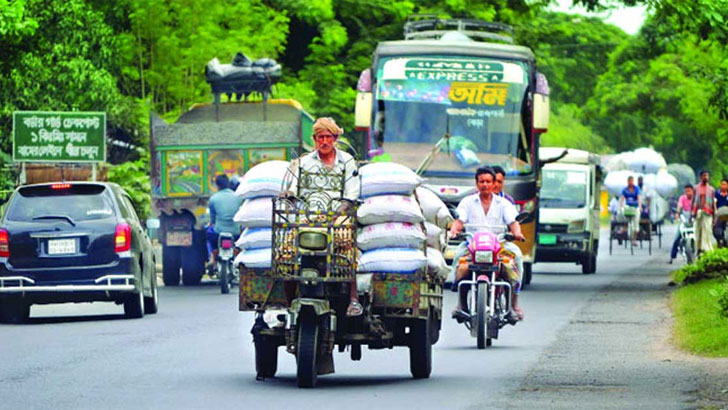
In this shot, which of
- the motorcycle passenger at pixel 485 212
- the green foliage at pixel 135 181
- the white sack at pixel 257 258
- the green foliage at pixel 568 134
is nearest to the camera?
the white sack at pixel 257 258

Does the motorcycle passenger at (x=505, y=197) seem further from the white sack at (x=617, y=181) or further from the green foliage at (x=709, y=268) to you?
the white sack at (x=617, y=181)

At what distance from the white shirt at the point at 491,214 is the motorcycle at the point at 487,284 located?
6cm

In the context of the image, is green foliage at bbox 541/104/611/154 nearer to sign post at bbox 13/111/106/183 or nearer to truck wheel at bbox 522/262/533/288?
truck wheel at bbox 522/262/533/288

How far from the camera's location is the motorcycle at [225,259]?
25.2m

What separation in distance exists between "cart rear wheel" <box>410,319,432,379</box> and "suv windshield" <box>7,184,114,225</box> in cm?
771

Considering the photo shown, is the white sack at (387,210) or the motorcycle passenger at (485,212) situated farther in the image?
the motorcycle passenger at (485,212)

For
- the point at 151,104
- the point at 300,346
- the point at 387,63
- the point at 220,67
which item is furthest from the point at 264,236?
the point at 151,104

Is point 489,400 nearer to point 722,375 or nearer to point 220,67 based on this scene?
point 722,375

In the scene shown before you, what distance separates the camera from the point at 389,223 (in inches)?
487

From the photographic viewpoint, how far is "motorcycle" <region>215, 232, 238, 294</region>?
Result: 25.2 meters

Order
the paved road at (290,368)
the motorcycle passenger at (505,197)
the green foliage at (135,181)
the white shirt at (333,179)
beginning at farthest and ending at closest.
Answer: the green foliage at (135,181) → the motorcycle passenger at (505,197) → the white shirt at (333,179) → the paved road at (290,368)

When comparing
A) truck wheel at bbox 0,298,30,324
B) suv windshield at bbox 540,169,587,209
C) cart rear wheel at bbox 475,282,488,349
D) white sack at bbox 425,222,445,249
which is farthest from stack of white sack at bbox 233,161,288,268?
suv windshield at bbox 540,169,587,209

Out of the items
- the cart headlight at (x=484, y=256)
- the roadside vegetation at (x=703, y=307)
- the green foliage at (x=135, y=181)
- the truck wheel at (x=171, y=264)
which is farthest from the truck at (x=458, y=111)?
the green foliage at (x=135, y=181)

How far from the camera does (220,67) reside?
31375 millimetres
